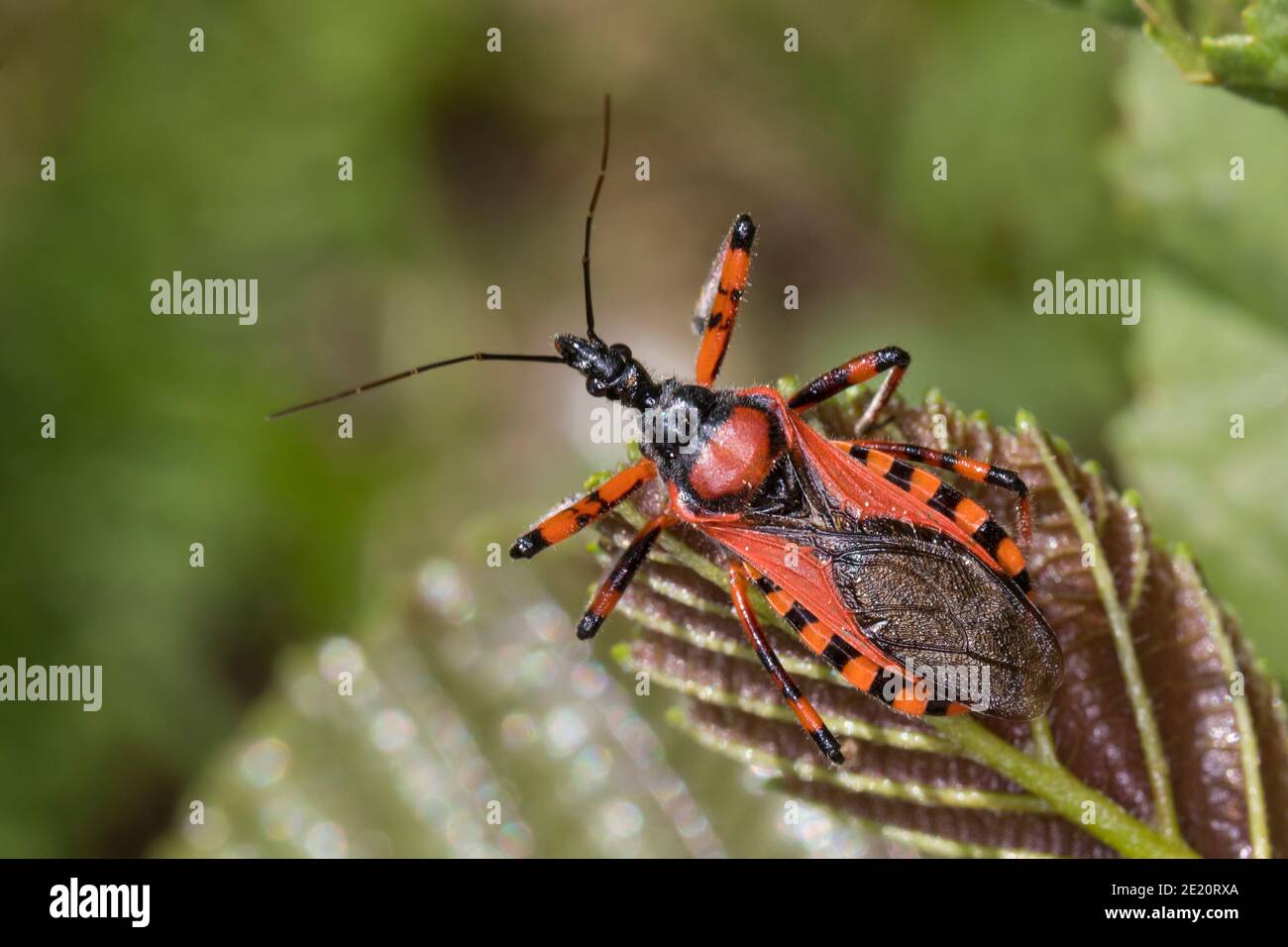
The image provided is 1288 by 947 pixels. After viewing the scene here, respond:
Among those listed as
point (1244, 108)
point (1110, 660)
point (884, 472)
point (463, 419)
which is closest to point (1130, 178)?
point (1244, 108)

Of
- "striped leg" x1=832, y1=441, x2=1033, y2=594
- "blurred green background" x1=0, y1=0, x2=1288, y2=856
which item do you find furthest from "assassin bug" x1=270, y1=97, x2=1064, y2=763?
"blurred green background" x1=0, y1=0, x2=1288, y2=856

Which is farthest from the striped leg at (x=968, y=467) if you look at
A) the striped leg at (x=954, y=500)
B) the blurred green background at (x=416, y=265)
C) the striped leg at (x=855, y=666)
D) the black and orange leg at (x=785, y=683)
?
the blurred green background at (x=416, y=265)

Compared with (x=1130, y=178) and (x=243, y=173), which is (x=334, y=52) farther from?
(x=1130, y=178)

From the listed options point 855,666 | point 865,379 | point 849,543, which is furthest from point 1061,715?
point 865,379

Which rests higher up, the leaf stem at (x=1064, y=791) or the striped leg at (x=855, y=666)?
the striped leg at (x=855, y=666)

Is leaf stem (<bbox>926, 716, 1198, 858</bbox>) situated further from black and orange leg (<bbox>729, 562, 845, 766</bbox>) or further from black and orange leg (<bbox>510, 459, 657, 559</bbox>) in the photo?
black and orange leg (<bbox>510, 459, 657, 559</bbox>)

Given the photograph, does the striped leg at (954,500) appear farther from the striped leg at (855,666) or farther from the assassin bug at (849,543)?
the striped leg at (855,666)

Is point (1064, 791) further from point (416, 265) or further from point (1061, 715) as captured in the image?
point (416, 265)
